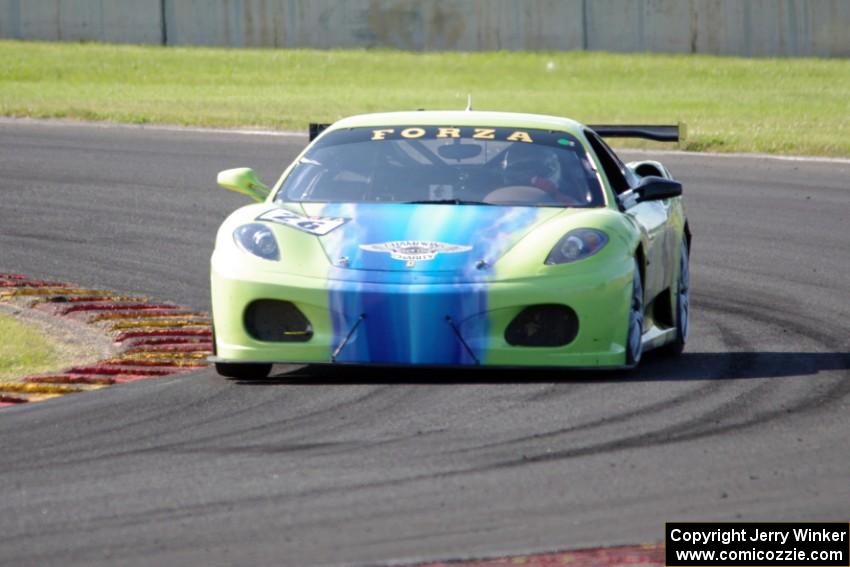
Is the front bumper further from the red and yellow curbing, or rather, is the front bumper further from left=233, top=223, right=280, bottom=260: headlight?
the red and yellow curbing

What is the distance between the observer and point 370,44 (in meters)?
29.1

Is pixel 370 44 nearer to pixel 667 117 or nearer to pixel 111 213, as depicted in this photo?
pixel 667 117

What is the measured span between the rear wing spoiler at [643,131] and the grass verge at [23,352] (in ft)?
10.0

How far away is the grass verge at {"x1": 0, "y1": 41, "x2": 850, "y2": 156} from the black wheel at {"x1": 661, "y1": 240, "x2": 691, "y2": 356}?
9.10m

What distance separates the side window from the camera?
29.1 ft

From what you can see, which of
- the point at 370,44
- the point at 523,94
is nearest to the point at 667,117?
the point at 523,94

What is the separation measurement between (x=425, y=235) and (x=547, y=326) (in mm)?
653

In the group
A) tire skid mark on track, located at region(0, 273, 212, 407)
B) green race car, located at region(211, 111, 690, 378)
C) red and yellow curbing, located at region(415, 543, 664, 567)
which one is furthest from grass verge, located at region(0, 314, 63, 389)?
red and yellow curbing, located at region(415, 543, 664, 567)

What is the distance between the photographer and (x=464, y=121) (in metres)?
8.89

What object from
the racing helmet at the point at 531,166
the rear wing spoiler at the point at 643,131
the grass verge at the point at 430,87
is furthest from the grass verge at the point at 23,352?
the grass verge at the point at 430,87

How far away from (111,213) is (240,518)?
9.09 m

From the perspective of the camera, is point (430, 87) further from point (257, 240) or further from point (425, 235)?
point (425, 235)

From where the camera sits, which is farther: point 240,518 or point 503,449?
point 503,449

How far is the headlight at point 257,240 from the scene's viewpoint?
305 inches
